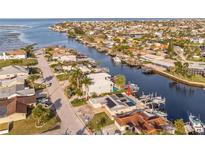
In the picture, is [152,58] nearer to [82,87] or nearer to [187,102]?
[187,102]

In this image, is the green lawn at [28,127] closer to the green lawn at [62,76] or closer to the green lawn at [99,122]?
the green lawn at [99,122]

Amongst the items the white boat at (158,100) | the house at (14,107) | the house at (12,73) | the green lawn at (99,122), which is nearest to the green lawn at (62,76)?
the house at (12,73)

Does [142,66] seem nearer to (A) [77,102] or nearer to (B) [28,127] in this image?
(A) [77,102]

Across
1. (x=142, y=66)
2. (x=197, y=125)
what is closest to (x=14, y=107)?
(x=197, y=125)

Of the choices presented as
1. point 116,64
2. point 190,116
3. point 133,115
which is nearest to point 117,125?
point 133,115

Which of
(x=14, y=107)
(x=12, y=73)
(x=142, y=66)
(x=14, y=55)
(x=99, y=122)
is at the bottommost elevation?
(x=99, y=122)

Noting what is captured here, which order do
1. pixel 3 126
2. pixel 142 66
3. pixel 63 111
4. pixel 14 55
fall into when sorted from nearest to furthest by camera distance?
pixel 3 126
pixel 63 111
pixel 142 66
pixel 14 55

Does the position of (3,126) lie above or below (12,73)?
below

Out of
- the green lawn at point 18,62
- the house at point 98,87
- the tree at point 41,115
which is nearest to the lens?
the tree at point 41,115
